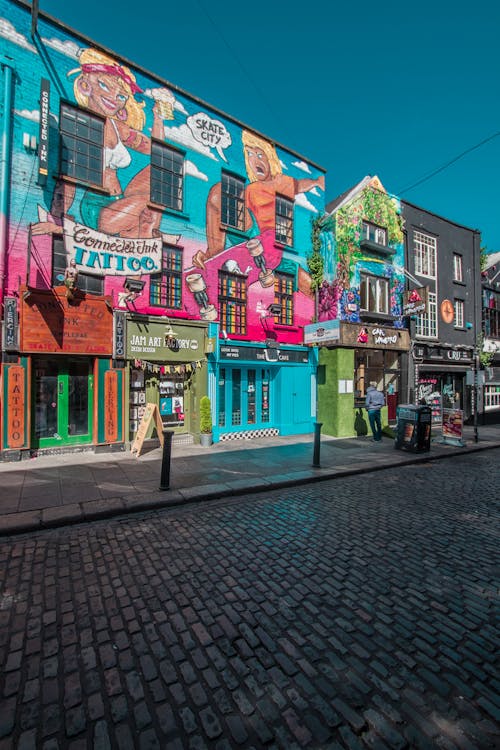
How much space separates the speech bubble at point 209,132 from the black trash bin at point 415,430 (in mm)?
11275

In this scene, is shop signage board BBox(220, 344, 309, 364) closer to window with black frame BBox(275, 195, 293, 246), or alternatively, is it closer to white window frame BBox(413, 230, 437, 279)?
window with black frame BBox(275, 195, 293, 246)

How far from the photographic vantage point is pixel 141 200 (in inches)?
447

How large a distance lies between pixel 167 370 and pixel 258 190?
8.03m

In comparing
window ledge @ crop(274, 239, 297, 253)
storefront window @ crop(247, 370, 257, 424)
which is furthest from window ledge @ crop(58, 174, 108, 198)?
storefront window @ crop(247, 370, 257, 424)

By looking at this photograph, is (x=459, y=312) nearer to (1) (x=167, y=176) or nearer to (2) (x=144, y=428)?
(1) (x=167, y=176)

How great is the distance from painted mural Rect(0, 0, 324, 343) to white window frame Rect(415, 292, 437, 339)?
6.31 m

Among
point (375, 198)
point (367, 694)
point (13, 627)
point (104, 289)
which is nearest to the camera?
point (367, 694)

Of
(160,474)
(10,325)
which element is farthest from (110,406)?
(160,474)

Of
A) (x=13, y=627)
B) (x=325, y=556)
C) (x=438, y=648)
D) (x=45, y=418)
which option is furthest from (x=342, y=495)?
(x=45, y=418)

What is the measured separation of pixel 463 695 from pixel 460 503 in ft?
15.6

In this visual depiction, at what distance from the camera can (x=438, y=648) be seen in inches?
112

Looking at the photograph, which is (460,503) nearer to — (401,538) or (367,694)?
(401,538)

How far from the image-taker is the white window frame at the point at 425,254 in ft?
58.8

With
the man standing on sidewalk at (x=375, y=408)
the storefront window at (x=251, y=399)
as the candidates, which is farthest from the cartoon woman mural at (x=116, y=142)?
the man standing on sidewalk at (x=375, y=408)
